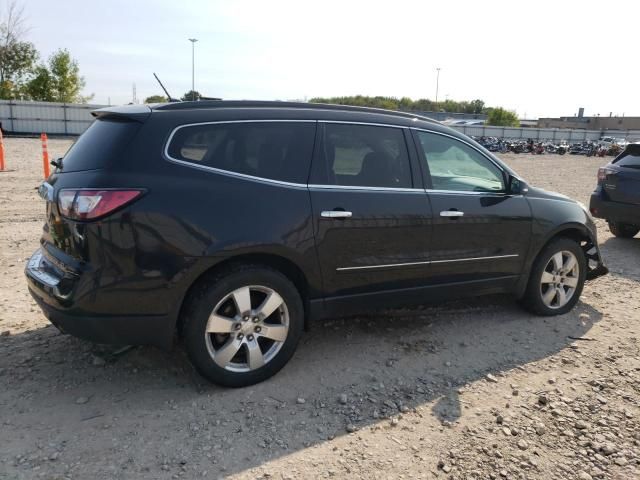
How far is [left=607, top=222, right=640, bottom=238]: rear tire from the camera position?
877cm

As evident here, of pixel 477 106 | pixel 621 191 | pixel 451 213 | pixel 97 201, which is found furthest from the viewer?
pixel 477 106

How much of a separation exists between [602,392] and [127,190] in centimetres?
A: 344

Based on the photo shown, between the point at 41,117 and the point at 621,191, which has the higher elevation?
the point at 41,117

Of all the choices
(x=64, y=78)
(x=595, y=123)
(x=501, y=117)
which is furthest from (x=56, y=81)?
(x=595, y=123)

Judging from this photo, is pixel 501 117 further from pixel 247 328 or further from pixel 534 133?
pixel 247 328

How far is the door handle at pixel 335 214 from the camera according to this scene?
363 centimetres

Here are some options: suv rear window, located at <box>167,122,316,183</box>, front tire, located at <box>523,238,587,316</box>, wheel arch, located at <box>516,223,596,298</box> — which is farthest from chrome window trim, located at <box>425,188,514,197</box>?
suv rear window, located at <box>167,122,316,183</box>

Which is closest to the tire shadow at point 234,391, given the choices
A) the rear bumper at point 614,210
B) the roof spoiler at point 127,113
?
the roof spoiler at point 127,113

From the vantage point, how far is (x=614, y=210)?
26.7ft

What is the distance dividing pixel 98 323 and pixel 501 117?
10409cm

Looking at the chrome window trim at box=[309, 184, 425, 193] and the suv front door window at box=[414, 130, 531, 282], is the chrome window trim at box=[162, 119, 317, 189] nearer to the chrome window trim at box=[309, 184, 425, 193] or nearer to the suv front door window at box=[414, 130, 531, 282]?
the chrome window trim at box=[309, 184, 425, 193]

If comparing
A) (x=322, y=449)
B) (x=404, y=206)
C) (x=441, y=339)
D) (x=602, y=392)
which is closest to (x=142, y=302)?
(x=322, y=449)

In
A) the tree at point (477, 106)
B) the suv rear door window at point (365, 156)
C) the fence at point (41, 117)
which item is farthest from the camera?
the tree at point (477, 106)

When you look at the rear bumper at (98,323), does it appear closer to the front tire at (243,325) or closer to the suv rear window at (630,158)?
the front tire at (243,325)
